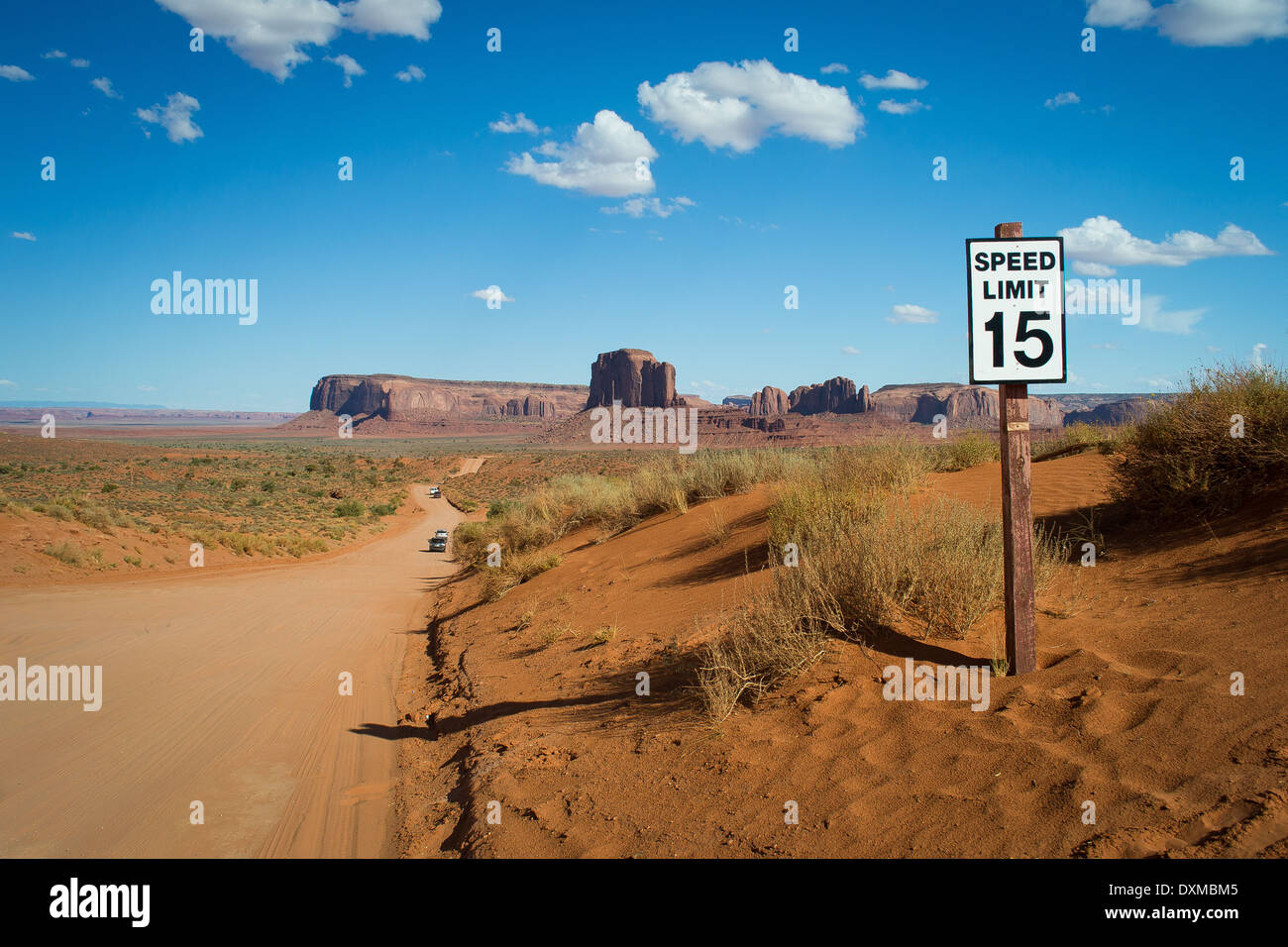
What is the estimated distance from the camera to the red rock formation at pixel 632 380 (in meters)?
149

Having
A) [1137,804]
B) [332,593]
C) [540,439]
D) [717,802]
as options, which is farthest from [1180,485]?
[540,439]

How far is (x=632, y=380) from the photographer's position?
152625 mm

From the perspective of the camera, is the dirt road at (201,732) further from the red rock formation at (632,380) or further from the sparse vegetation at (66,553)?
the red rock formation at (632,380)

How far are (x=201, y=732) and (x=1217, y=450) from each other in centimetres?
1091

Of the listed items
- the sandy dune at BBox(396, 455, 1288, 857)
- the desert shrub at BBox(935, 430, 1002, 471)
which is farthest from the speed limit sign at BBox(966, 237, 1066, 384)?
the desert shrub at BBox(935, 430, 1002, 471)

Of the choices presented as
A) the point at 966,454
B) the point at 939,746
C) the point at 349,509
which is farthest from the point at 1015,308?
the point at 349,509

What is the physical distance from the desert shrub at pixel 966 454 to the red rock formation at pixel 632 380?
429ft

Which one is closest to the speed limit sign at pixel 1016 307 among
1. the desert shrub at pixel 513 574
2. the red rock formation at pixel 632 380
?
the desert shrub at pixel 513 574

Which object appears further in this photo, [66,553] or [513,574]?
[66,553]

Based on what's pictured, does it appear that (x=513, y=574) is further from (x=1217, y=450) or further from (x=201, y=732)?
(x=1217, y=450)

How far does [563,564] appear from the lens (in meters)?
14.3

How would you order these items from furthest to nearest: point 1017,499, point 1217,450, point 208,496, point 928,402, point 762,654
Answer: point 928,402
point 208,496
point 1217,450
point 762,654
point 1017,499

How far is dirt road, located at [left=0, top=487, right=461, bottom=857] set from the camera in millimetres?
5582

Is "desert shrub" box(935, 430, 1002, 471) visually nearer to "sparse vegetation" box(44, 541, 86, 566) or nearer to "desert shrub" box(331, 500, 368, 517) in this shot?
"sparse vegetation" box(44, 541, 86, 566)
